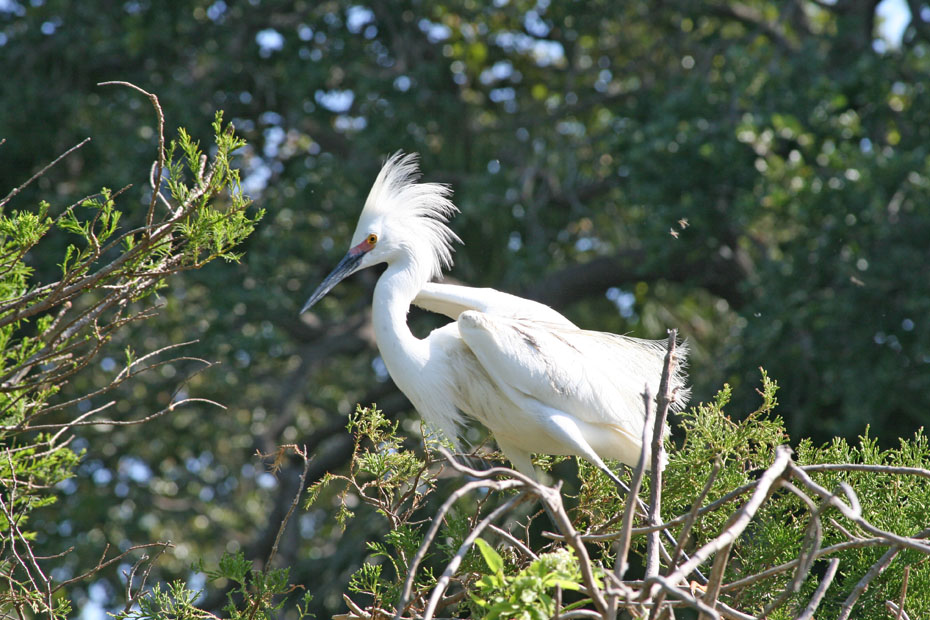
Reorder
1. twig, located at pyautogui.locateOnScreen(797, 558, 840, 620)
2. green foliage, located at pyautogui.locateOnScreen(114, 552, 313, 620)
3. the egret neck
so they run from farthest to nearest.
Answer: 1. the egret neck
2. green foliage, located at pyautogui.locateOnScreen(114, 552, 313, 620)
3. twig, located at pyautogui.locateOnScreen(797, 558, 840, 620)

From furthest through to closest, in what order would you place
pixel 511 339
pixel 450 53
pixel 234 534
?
pixel 234 534
pixel 450 53
pixel 511 339

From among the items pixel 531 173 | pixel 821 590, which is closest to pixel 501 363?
pixel 821 590

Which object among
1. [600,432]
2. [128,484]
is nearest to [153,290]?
[600,432]

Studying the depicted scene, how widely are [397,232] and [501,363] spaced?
0.65 meters

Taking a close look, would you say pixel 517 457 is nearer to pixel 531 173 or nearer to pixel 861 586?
pixel 861 586

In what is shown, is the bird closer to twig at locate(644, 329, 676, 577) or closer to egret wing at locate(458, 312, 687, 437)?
egret wing at locate(458, 312, 687, 437)

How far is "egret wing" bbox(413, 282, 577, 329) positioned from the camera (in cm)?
334

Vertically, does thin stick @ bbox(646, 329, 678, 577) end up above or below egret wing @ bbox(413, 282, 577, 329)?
above

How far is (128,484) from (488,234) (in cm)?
326

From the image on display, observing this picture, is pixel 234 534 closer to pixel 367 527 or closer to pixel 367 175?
pixel 367 527

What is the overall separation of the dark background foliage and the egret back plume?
6.46ft

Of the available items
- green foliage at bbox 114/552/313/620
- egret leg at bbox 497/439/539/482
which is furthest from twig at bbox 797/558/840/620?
egret leg at bbox 497/439/539/482

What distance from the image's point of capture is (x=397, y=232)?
339 centimetres

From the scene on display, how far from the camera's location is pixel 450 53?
22.6 ft
